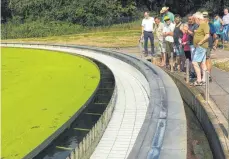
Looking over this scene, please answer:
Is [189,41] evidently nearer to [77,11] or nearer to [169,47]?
[169,47]

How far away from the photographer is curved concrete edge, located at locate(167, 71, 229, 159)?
4430mm

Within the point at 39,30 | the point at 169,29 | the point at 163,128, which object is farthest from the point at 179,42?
the point at 39,30

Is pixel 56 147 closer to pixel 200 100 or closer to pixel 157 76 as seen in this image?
pixel 200 100

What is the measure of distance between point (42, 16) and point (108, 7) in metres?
5.39

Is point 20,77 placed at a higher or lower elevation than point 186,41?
lower

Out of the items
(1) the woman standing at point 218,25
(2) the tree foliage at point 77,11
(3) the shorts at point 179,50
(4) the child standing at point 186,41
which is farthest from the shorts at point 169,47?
(2) the tree foliage at point 77,11

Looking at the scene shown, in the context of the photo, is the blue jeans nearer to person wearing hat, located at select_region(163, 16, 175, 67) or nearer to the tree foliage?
person wearing hat, located at select_region(163, 16, 175, 67)

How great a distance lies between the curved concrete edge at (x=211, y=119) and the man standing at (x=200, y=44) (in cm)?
31

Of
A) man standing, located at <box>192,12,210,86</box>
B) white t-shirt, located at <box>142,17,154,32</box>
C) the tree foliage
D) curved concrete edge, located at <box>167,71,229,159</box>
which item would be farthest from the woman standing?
the tree foliage

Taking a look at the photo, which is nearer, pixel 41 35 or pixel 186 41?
pixel 186 41

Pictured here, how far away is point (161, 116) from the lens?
4785 mm

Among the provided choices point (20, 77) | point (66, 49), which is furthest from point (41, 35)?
point (20, 77)

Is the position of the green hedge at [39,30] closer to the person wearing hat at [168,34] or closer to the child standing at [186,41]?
the person wearing hat at [168,34]

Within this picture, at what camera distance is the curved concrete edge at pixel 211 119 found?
174 inches
